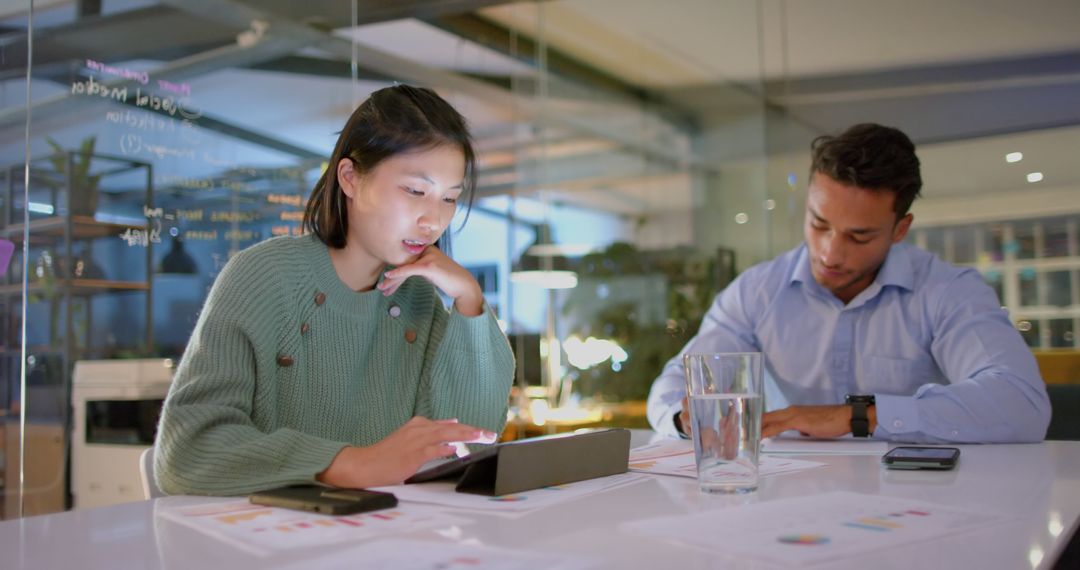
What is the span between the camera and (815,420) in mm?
1662

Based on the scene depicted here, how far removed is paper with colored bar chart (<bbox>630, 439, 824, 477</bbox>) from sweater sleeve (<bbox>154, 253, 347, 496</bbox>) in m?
0.44

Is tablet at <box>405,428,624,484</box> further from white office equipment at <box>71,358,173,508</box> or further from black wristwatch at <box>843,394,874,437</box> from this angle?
white office equipment at <box>71,358,173,508</box>

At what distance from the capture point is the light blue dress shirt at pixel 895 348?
1.68 meters

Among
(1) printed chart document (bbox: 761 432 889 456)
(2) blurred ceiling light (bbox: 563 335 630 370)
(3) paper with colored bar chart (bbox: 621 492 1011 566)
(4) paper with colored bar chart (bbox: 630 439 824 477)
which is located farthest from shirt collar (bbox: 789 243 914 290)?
(2) blurred ceiling light (bbox: 563 335 630 370)

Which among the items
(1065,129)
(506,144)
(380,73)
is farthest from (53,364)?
(1065,129)

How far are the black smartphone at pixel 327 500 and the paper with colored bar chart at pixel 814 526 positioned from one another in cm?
26

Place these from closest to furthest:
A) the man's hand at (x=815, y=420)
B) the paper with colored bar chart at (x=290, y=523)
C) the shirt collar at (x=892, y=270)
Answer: the paper with colored bar chart at (x=290, y=523), the man's hand at (x=815, y=420), the shirt collar at (x=892, y=270)

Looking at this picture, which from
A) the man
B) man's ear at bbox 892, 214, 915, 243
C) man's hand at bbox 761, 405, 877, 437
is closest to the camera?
man's hand at bbox 761, 405, 877, 437

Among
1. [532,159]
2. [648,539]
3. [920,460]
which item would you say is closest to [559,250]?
[532,159]

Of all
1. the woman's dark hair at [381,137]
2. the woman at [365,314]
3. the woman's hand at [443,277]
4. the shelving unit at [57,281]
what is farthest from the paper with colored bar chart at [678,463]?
the shelving unit at [57,281]

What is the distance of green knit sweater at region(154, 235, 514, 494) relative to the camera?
1086 millimetres

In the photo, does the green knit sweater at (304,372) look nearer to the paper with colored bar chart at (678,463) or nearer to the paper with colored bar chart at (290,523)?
the paper with colored bar chart at (290,523)

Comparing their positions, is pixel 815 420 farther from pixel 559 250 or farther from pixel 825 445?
pixel 559 250

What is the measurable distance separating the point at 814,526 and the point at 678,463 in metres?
0.53
